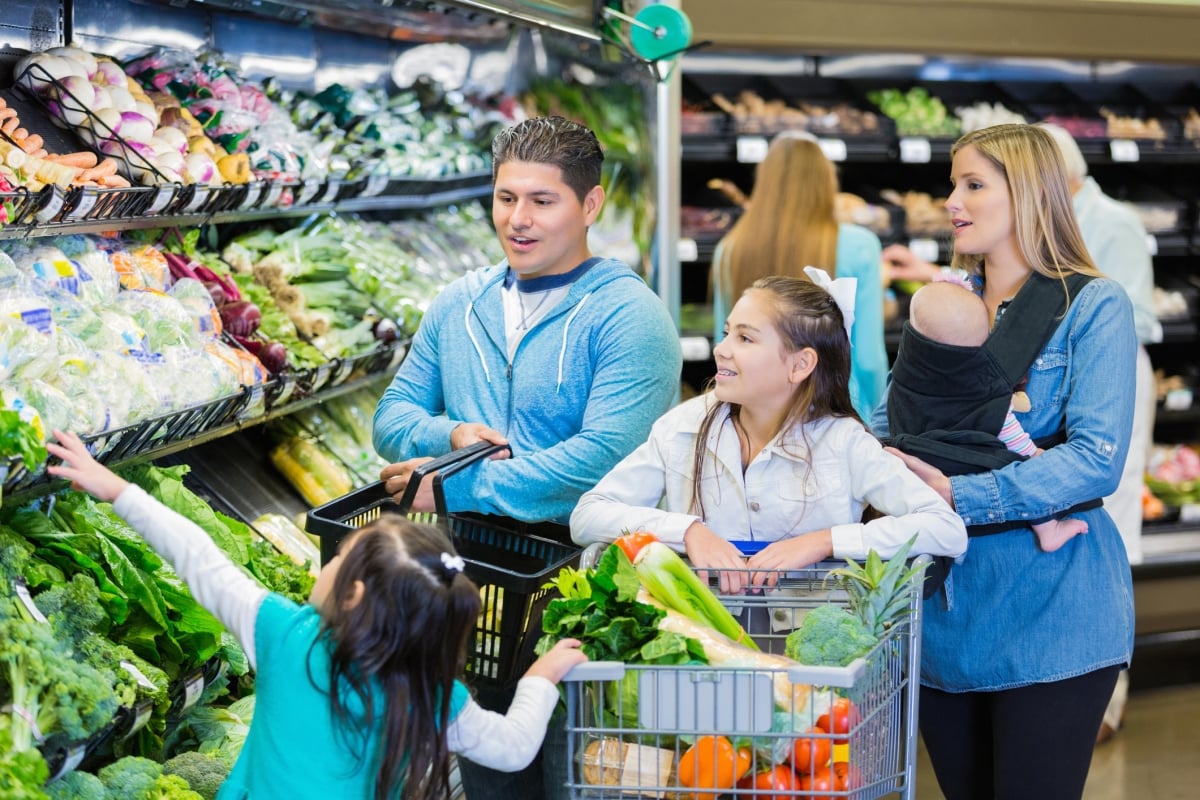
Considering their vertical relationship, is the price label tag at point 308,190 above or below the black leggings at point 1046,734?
above

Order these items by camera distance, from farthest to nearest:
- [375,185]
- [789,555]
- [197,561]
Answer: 1. [375,185]
2. [789,555]
3. [197,561]

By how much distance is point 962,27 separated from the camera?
17.4ft

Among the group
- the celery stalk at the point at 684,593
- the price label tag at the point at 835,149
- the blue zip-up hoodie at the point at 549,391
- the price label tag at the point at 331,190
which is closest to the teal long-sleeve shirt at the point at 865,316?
the price label tag at the point at 835,149

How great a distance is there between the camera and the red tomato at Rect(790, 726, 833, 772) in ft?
6.44

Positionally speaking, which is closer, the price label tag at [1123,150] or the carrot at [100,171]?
the carrot at [100,171]

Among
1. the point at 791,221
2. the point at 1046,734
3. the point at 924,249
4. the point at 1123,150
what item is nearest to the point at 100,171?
the point at 1046,734

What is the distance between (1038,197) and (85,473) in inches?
69.4

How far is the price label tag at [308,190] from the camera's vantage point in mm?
3789

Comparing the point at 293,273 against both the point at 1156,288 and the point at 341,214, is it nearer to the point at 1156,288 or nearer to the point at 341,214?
the point at 341,214

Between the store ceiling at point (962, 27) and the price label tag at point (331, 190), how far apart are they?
4.99ft

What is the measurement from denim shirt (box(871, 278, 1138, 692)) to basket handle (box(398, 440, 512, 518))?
33.8 inches

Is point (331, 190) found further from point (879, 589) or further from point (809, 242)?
point (879, 589)

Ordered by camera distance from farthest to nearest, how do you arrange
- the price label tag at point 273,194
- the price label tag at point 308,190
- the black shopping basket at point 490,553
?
the price label tag at point 308,190
the price label tag at point 273,194
the black shopping basket at point 490,553

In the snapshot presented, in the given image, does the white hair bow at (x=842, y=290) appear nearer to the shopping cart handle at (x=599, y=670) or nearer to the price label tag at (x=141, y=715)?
the shopping cart handle at (x=599, y=670)
